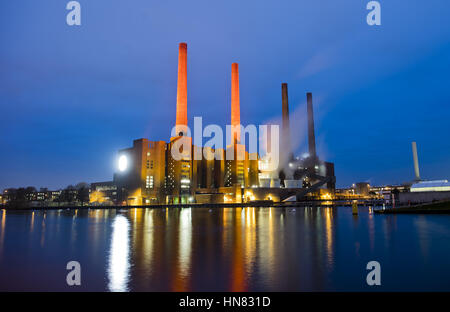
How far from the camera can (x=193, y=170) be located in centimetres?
12700

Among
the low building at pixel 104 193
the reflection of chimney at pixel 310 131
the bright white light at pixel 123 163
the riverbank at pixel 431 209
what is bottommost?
the riverbank at pixel 431 209

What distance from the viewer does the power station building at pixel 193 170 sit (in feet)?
358

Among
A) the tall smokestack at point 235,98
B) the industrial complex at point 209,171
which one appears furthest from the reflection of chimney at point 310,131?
the tall smokestack at point 235,98

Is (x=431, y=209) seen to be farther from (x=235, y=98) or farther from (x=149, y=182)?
(x=149, y=182)

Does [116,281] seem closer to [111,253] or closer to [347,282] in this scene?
[111,253]

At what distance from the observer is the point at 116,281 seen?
898 cm

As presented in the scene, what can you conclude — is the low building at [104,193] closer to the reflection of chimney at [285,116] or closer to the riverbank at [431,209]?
the reflection of chimney at [285,116]

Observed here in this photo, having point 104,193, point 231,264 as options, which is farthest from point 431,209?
point 104,193

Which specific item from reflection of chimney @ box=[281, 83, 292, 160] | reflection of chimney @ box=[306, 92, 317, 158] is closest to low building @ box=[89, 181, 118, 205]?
reflection of chimney @ box=[281, 83, 292, 160]

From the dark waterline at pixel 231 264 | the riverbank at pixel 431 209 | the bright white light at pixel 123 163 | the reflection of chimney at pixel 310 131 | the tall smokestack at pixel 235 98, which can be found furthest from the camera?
the reflection of chimney at pixel 310 131

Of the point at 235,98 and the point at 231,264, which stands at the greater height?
the point at 235,98
